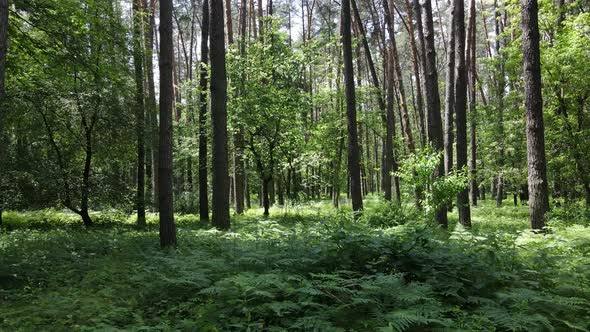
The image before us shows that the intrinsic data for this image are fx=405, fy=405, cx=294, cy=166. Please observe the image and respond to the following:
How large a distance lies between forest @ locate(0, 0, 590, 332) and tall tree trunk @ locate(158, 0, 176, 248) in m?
0.04

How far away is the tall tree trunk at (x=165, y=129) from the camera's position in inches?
327

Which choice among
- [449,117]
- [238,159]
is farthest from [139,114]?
[449,117]

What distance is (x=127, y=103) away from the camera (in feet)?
49.0

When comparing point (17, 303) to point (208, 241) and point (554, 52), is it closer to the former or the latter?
point (208, 241)

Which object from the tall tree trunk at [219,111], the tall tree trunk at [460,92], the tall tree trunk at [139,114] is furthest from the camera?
the tall tree trunk at [139,114]

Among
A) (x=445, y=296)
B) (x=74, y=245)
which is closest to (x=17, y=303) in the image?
(x=74, y=245)

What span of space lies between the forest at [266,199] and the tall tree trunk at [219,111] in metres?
0.05

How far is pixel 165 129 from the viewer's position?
8.36 m

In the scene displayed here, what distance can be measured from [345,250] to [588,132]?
1174 centimetres

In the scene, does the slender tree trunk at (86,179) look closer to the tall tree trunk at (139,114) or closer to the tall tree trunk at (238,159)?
the tall tree trunk at (139,114)

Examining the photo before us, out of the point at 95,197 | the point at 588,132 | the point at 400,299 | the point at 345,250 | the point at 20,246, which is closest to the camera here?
the point at 400,299

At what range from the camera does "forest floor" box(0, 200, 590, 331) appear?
3957 millimetres

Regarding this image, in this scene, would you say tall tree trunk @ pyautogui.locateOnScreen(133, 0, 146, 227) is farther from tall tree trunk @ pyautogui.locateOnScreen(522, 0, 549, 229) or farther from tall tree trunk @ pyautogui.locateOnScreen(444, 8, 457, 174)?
tall tree trunk @ pyautogui.locateOnScreen(522, 0, 549, 229)

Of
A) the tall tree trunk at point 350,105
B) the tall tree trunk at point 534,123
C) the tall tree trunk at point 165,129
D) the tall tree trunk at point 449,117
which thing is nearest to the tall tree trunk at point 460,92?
the tall tree trunk at point 449,117
